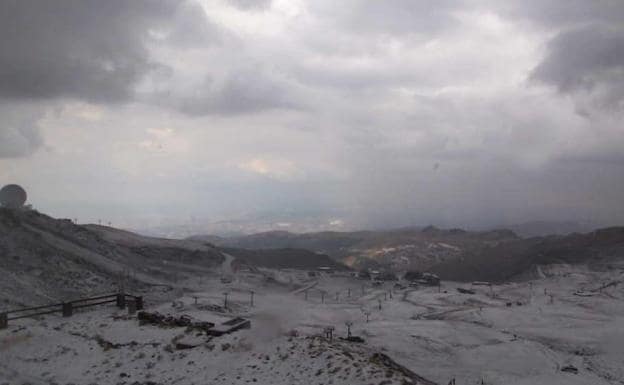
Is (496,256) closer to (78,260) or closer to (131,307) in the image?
(78,260)

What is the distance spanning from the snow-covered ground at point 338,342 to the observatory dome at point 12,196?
112ft

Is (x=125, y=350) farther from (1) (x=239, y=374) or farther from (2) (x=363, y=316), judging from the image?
(2) (x=363, y=316)

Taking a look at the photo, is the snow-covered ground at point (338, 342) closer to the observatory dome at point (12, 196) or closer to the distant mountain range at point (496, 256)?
the observatory dome at point (12, 196)

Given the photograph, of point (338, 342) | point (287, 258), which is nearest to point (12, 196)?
point (287, 258)

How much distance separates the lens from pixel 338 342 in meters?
25.3

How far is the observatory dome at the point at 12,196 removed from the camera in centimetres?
8544

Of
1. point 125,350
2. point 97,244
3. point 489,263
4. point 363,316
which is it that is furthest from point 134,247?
point 489,263

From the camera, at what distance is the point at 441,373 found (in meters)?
34.3

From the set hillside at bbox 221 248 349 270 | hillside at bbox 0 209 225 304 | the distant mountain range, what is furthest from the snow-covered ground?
hillside at bbox 221 248 349 270

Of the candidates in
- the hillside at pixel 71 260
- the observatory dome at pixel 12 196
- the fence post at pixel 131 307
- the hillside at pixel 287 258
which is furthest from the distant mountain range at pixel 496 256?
→ the fence post at pixel 131 307

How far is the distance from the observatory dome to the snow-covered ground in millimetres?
34240

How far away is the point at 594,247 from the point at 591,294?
53.2m

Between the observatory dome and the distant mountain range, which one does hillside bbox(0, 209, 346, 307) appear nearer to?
the observatory dome

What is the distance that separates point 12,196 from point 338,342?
80.4 m
